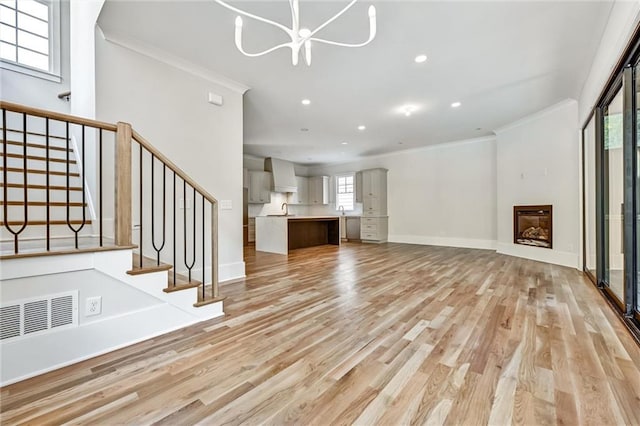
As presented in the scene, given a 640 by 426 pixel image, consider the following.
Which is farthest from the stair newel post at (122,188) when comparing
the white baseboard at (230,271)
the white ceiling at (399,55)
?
the white baseboard at (230,271)

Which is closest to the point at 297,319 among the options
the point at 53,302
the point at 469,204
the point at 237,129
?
the point at 53,302

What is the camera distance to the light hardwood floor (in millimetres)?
1329

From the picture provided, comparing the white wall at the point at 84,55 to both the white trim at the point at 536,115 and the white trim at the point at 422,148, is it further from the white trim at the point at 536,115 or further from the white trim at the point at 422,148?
the white trim at the point at 422,148

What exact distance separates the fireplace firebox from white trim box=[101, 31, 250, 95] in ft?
18.2

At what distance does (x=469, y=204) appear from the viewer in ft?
22.8

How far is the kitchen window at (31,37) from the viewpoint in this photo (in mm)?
4043

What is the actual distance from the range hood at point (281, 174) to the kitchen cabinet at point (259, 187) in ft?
0.79

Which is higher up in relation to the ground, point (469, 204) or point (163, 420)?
point (469, 204)

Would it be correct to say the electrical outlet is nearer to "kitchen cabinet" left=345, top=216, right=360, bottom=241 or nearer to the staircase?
the staircase

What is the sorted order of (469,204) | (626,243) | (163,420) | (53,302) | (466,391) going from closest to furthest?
(163,420)
(466,391)
(53,302)
(626,243)
(469,204)

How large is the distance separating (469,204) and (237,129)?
19.6 ft

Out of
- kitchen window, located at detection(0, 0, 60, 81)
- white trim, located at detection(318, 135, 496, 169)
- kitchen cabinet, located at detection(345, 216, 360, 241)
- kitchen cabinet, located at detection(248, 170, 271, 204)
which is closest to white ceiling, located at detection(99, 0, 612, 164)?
white trim, located at detection(318, 135, 496, 169)

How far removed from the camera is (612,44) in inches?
97.0

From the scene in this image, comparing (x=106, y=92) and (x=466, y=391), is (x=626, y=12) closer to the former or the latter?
(x=466, y=391)
